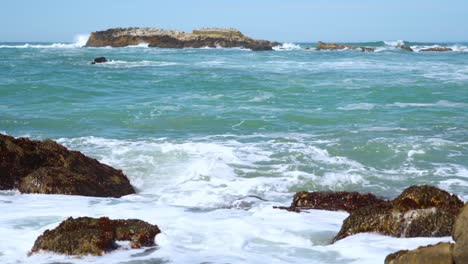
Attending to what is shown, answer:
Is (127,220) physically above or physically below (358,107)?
above

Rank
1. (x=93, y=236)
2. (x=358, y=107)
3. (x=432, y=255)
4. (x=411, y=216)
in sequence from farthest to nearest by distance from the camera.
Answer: (x=358, y=107) < (x=411, y=216) < (x=93, y=236) < (x=432, y=255)

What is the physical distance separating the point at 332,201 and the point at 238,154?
3779mm

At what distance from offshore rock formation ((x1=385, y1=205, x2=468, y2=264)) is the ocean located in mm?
1526

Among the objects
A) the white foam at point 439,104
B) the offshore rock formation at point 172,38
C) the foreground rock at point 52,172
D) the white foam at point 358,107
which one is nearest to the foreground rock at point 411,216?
the foreground rock at point 52,172

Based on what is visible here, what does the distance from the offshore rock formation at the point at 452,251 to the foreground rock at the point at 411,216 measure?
1900 millimetres

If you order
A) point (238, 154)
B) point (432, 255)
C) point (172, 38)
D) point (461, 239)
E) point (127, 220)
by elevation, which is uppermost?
point (172, 38)

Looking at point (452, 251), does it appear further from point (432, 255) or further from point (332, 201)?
point (332, 201)

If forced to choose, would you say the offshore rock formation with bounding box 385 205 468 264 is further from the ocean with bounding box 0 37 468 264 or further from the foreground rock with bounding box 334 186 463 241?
the foreground rock with bounding box 334 186 463 241

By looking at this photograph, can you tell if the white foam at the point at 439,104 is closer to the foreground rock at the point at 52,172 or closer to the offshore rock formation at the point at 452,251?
the foreground rock at the point at 52,172

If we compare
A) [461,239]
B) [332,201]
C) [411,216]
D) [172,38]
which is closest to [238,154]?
[332,201]

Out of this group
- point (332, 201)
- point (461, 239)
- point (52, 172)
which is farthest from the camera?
point (52, 172)

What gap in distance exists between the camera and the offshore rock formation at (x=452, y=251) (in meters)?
3.19

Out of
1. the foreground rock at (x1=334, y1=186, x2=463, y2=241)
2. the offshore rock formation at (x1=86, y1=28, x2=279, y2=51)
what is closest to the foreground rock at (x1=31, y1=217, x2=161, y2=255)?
the foreground rock at (x1=334, y1=186, x2=463, y2=241)

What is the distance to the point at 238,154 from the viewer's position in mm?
10602
